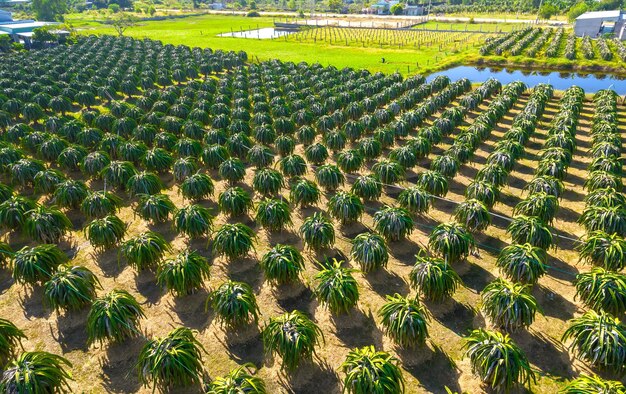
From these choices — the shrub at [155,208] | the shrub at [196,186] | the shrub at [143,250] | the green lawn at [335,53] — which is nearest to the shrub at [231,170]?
the shrub at [196,186]

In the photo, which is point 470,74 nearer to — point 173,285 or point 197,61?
point 197,61

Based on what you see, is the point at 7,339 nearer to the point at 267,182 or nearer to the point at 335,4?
the point at 267,182

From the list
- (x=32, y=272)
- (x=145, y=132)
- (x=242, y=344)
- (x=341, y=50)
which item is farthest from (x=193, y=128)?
(x=341, y=50)

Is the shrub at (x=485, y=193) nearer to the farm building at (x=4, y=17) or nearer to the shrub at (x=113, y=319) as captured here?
the shrub at (x=113, y=319)

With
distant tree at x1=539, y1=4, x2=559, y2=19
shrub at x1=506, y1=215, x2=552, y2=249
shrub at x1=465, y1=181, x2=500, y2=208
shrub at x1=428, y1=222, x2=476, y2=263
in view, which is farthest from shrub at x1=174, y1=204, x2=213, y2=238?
distant tree at x1=539, y1=4, x2=559, y2=19

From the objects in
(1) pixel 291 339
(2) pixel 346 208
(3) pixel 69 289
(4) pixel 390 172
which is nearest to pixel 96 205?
(3) pixel 69 289

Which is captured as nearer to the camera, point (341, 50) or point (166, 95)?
point (166, 95)

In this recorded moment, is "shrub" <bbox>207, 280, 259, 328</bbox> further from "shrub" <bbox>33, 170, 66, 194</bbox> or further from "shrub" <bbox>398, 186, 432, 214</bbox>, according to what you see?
"shrub" <bbox>33, 170, 66, 194</bbox>
